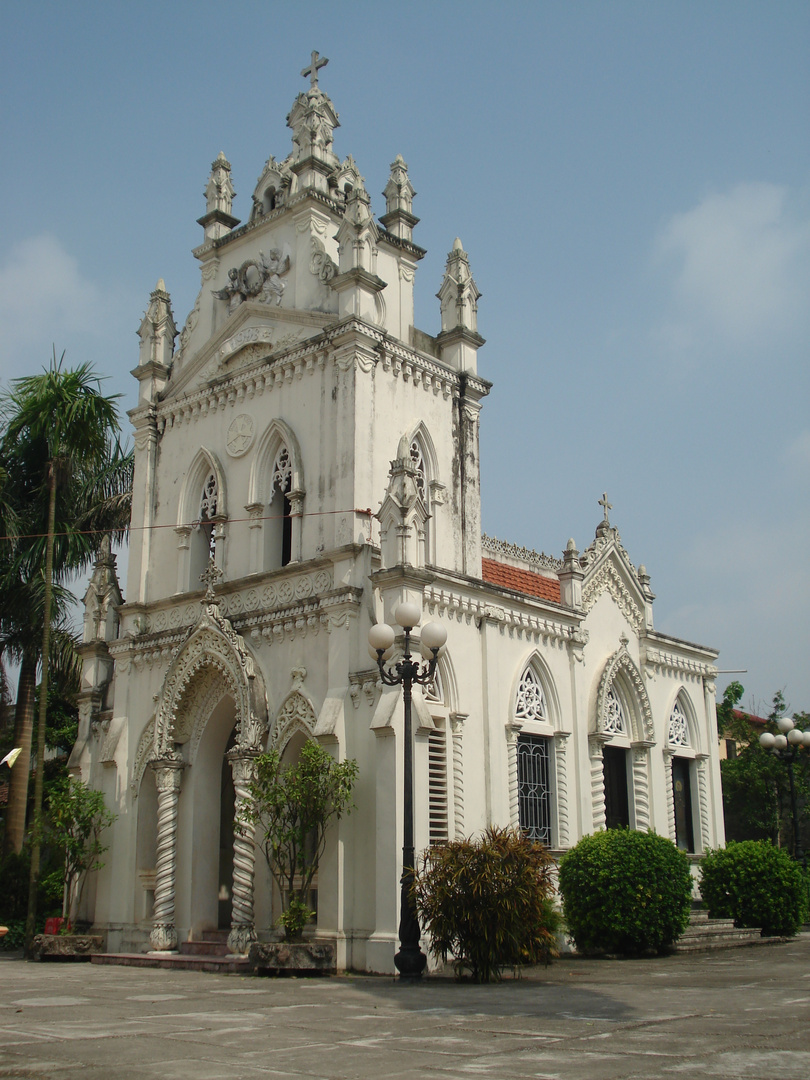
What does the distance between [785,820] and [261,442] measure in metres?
26.2

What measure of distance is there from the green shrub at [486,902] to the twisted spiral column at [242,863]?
4.15 m

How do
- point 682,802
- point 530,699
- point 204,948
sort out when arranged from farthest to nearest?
point 682,802 < point 530,699 < point 204,948

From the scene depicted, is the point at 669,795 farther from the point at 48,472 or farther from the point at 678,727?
the point at 48,472

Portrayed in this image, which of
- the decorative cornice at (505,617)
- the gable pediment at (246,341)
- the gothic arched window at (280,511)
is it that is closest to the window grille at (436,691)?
the decorative cornice at (505,617)

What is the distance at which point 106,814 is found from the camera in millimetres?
20938

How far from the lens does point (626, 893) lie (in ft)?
58.3

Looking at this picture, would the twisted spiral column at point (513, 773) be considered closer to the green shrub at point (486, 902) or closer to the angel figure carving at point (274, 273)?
the green shrub at point (486, 902)

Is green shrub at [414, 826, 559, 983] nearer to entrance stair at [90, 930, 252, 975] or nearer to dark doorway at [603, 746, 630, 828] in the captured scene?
entrance stair at [90, 930, 252, 975]

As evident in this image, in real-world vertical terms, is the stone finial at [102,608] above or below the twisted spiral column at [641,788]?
above

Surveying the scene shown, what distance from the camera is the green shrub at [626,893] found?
17812 millimetres

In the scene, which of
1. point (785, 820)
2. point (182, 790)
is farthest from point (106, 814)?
point (785, 820)

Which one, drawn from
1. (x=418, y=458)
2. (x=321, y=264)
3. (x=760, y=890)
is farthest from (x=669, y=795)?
(x=321, y=264)

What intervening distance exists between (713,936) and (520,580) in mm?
7956

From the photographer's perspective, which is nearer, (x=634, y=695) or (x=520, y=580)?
(x=520, y=580)
